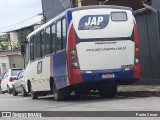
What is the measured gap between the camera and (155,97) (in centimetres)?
1534

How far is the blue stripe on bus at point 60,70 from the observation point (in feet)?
51.2

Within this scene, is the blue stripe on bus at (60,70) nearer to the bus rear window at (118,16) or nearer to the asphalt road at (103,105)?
the asphalt road at (103,105)

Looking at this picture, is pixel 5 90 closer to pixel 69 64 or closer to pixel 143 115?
pixel 69 64

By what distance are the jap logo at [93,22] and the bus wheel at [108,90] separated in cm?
255

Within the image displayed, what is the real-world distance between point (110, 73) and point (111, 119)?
17.6ft

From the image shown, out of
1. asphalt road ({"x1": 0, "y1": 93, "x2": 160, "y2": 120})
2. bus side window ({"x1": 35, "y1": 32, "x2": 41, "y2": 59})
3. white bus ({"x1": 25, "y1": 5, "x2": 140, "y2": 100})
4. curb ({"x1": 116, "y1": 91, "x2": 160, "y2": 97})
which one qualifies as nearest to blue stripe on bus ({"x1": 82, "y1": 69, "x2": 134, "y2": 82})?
white bus ({"x1": 25, "y1": 5, "x2": 140, "y2": 100})

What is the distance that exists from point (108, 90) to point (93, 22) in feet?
10.4

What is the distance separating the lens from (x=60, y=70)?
16.1m

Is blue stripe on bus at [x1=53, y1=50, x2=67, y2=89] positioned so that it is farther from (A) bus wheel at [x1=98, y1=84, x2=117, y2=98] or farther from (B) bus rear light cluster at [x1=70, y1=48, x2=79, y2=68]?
(A) bus wheel at [x1=98, y1=84, x2=117, y2=98]

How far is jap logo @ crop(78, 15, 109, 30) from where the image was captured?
15180mm

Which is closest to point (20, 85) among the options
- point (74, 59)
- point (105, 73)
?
point (74, 59)

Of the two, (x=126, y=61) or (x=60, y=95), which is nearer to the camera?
(x=126, y=61)

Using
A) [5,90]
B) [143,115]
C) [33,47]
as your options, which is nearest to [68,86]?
[33,47]

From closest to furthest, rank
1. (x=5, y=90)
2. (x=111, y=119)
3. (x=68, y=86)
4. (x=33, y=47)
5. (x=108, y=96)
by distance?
(x=111, y=119)
(x=68, y=86)
(x=108, y=96)
(x=33, y=47)
(x=5, y=90)
